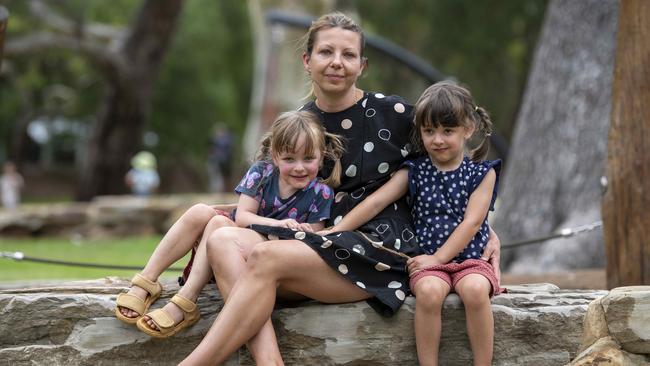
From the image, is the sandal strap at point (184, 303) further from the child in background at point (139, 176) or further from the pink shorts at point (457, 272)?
the child in background at point (139, 176)

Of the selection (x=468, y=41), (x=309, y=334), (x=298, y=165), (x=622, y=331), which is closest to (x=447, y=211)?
(x=298, y=165)

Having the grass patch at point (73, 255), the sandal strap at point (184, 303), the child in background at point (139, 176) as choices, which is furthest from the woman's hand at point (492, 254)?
the child in background at point (139, 176)

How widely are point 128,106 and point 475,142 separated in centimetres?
1413

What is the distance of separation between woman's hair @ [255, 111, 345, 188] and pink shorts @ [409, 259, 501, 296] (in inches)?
21.5

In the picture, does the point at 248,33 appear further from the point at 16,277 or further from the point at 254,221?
the point at 254,221

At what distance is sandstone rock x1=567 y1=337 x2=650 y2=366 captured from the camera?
3.71m

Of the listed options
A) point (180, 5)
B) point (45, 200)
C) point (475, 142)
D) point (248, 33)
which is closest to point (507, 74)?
point (248, 33)

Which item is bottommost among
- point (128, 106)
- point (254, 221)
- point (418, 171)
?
point (128, 106)

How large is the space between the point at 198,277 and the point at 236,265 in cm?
23

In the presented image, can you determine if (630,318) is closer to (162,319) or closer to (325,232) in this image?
(325,232)

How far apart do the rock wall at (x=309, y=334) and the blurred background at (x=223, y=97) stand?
1.81 metres

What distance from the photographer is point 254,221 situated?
417cm

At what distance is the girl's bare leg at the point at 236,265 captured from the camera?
3920 millimetres

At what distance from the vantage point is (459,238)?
4125 millimetres
